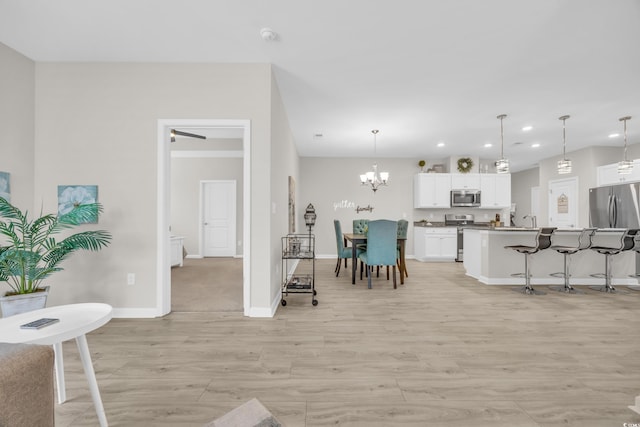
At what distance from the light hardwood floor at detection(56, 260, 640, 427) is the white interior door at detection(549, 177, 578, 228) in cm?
374

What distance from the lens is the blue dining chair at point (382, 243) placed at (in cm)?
416

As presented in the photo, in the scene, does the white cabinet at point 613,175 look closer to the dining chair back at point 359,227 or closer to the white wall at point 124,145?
the dining chair back at point 359,227

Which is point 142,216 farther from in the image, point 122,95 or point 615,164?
point 615,164

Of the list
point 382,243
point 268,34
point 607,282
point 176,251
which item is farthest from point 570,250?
point 176,251

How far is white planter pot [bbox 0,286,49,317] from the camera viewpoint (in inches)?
83.3

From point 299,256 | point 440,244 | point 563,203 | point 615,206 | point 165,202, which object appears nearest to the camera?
point 165,202

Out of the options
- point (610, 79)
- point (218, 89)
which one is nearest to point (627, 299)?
point (610, 79)

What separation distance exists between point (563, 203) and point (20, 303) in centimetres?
909

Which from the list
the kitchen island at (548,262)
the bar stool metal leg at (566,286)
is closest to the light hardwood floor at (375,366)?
the bar stool metal leg at (566,286)

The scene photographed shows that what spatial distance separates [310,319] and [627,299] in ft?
13.6

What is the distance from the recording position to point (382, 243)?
165 inches

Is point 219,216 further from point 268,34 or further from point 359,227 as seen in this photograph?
point 268,34

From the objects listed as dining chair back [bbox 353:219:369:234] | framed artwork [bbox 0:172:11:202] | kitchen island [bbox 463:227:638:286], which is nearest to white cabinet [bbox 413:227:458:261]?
dining chair back [bbox 353:219:369:234]

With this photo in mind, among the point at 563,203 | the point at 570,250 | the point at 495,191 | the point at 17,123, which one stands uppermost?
the point at 17,123
